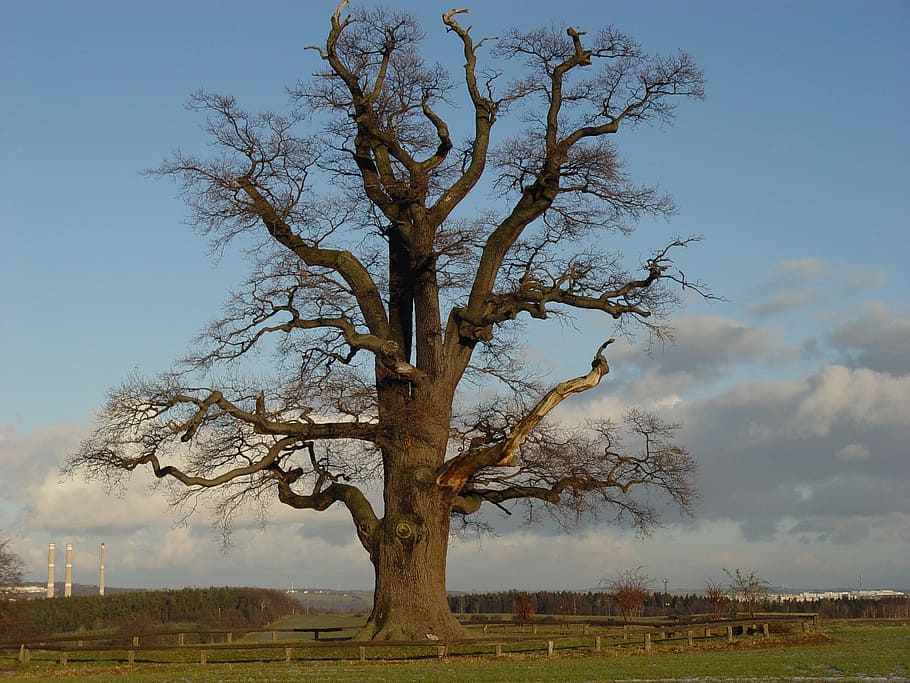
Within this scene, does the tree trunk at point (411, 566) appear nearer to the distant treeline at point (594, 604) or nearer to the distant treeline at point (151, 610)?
the distant treeline at point (151, 610)

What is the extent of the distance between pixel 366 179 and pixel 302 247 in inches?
96.5

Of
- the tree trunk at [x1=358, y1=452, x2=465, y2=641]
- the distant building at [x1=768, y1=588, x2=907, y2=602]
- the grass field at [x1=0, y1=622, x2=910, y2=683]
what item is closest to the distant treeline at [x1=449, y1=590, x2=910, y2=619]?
the distant building at [x1=768, y1=588, x2=907, y2=602]

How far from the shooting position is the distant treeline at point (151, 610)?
56562mm

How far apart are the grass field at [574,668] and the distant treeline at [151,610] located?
93.6 ft

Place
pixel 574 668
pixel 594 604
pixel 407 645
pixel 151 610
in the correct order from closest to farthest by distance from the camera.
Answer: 1. pixel 574 668
2. pixel 407 645
3. pixel 151 610
4. pixel 594 604

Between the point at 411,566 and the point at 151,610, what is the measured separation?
135 ft

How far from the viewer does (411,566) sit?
80.5 feet

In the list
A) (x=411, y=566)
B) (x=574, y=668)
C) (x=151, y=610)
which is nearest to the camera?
(x=574, y=668)

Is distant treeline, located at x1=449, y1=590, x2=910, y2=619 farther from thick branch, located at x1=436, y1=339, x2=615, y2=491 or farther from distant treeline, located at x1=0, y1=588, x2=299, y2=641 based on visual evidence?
thick branch, located at x1=436, y1=339, x2=615, y2=491

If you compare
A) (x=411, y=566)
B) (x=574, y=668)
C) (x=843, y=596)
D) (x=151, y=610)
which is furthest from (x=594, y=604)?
(x=574, y=668)

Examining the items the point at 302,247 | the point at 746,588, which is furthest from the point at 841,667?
the point at 746,588

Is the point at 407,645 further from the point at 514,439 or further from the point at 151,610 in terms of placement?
the point at 151,610

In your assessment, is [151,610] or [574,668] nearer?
[574,668]

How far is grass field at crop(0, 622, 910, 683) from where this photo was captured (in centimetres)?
1920
